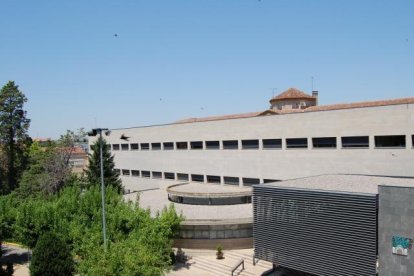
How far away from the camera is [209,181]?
146 feet

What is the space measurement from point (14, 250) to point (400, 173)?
36801 millimetres

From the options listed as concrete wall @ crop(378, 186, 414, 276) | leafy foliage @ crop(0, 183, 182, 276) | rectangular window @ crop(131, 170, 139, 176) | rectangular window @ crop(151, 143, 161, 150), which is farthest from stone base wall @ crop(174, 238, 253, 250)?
rectangular window @ crop(131, 170, 139, 176)

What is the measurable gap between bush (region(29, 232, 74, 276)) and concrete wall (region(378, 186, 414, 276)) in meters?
18.2

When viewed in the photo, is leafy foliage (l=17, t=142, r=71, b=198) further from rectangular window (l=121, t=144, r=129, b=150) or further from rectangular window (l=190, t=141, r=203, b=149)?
rectangular window (l=190, t=141, r=203, b=149)

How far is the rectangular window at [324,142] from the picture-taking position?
3250 centimetres

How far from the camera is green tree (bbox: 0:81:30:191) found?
59941mm

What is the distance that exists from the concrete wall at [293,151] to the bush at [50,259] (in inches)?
825

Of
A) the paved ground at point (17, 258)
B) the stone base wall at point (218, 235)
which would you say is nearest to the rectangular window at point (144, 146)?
the paved ground at point (17, 258)

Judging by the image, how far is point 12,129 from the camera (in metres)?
61.2

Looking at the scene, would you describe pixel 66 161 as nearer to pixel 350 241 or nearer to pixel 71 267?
pixel 71 267

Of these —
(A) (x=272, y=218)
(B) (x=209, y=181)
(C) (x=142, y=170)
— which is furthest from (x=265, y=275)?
(C) (x=142, y=170)

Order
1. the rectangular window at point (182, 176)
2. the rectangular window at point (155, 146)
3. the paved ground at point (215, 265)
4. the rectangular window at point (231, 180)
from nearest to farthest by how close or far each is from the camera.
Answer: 1. the paved ground at point (215, 265)
2. the rectangular window at point (231, 180)
3. the rectangular window at point (182, 176)
4. the rectangular window at point (155, 146)

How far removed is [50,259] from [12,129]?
44.9 metres

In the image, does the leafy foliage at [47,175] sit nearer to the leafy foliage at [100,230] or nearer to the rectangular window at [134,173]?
the rectangular window at [134,173]
